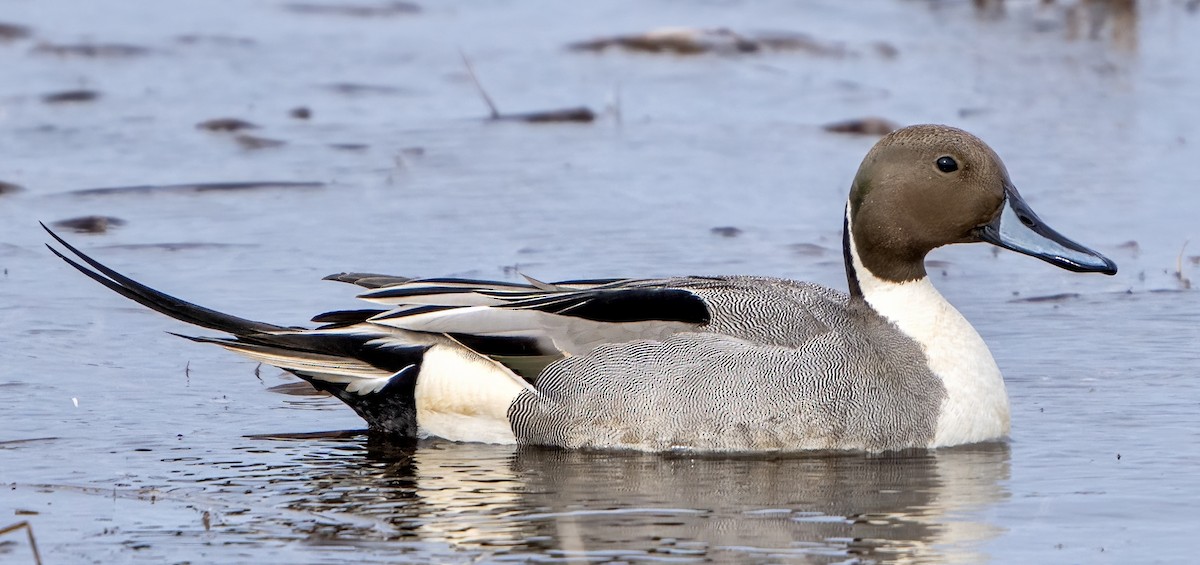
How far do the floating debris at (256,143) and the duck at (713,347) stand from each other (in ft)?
14.9

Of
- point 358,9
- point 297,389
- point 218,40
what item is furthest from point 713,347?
point 358,9

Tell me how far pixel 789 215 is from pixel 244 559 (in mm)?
5227

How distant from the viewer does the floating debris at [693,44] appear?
14.0 metres

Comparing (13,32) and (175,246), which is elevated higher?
(175,246)

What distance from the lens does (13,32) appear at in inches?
561

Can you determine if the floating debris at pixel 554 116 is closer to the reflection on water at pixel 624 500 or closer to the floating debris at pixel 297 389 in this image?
the floating debris at pixel 297 389

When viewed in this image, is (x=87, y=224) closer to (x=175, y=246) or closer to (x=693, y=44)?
(x=175, y=246)

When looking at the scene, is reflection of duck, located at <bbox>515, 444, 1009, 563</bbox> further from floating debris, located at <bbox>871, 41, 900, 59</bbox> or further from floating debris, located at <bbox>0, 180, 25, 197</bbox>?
floating debris, located at <bbox>871, 41, 900, 59</bbox>

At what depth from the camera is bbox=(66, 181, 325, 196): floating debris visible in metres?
10.1

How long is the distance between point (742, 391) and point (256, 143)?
5.57m

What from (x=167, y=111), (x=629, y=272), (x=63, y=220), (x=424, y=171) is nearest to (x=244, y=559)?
(x=629, y=272)

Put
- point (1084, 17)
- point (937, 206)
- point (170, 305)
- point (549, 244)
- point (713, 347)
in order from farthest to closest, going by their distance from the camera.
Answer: point (1084, 17)
point (549, 244)
point (937, 206)
point (170, 305)
point (713, 347)

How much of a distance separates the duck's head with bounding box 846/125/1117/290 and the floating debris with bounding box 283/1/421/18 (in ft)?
30.7

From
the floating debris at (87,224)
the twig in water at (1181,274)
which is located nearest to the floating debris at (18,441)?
the floating debris at (87,224)
